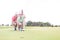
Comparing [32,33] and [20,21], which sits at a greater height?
[20,21]

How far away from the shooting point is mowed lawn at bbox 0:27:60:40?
1.32 meters

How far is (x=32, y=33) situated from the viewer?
1362 mm

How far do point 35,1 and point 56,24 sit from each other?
0.28m

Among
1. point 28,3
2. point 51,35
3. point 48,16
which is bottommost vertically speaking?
point 51,35

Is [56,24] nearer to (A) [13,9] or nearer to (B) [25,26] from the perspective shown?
(B) [25,26]

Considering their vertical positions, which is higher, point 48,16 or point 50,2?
point 50,2

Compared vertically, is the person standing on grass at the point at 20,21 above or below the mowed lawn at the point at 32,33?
above

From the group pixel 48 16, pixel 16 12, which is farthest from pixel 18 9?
pixel 48 16

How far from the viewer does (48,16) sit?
1.36 meters

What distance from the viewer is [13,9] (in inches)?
53.6

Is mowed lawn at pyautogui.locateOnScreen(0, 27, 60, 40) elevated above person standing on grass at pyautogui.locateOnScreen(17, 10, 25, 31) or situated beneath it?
situated beneath

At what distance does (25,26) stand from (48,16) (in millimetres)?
228

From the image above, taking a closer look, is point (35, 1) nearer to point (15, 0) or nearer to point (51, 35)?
point (15, 0)

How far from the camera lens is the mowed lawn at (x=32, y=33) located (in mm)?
1320
